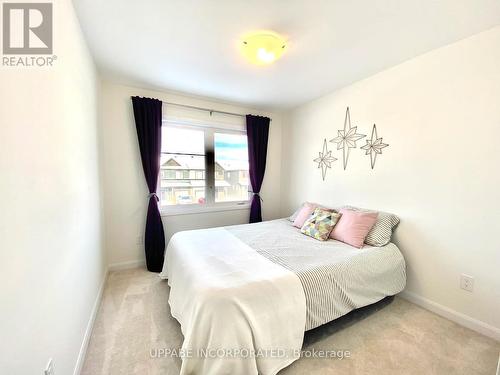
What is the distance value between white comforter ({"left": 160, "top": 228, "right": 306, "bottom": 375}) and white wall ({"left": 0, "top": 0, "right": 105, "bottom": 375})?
666 mm

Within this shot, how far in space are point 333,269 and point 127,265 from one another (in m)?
2.63

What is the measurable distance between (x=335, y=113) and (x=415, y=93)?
3.11 ft

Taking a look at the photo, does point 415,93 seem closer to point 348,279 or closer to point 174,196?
point 348,279

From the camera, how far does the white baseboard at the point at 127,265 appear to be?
275 centimetres

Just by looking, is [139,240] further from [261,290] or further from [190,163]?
[261,290]

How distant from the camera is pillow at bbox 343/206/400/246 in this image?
213 cm

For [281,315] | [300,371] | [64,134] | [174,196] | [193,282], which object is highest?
[64,134]

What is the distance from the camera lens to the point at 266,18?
1.55 m

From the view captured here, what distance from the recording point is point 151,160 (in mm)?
2826

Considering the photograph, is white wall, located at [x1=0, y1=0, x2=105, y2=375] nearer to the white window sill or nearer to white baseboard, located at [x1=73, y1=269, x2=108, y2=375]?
white baseboard, located at [x1=73, y1=269, x2=108, y2=375]

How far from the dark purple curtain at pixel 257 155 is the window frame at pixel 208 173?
21cm

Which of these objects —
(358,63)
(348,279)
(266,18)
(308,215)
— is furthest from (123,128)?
(348,279)

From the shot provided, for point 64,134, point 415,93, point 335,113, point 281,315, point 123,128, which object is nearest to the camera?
point 64,134

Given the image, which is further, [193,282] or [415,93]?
[415,93]
